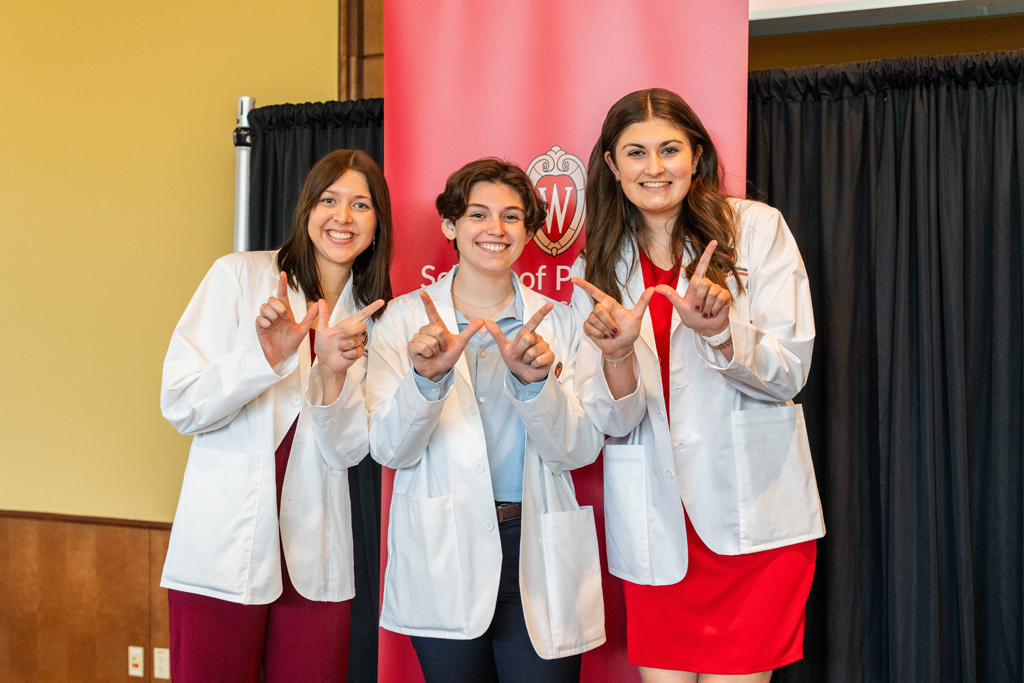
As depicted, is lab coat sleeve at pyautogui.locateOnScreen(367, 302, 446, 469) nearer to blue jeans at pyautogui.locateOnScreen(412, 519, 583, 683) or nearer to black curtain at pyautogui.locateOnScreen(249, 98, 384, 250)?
blue jeans at pyautogui.locateOnScreen(412, 519, 583, 683)

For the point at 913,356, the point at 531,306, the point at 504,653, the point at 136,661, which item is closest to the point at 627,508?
the point at 504,653

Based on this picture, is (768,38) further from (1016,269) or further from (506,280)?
(506,280)

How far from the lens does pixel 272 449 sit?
1.88 metres

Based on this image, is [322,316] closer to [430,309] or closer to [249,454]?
[430,309]

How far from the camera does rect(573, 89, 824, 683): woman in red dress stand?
1.76 m

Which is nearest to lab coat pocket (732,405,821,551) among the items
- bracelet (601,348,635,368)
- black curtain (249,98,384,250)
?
bracelet (601,348,635,368)

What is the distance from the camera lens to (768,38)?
2904 mm

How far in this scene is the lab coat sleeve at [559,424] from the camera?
5.51 ft

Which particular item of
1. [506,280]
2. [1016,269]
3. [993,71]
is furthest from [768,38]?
[506,280]

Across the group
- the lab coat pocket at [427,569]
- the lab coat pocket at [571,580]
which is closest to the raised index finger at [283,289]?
the lab coat pocket at [427,569]

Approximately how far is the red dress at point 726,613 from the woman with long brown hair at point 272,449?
80cm

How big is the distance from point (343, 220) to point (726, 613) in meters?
1.39

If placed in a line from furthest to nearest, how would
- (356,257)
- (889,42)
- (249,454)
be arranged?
1. (889,42)
2. (356,257)
3. (249,454)

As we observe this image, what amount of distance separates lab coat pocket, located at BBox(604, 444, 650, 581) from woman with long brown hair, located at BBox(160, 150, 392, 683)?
640 mm
